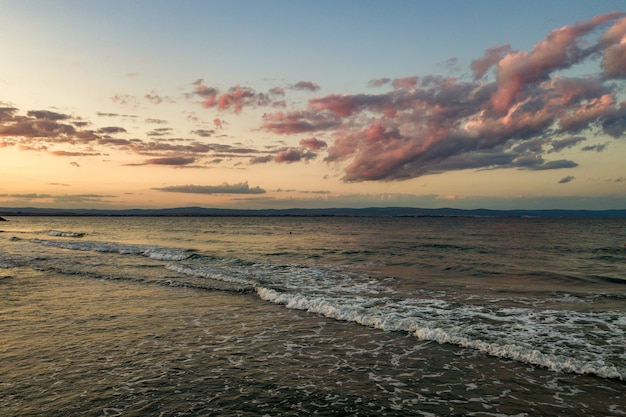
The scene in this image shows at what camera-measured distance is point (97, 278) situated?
88.9 ft

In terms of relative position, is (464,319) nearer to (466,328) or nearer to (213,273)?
(466,328)

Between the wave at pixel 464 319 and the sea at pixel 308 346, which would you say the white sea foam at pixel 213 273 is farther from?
the sea at pixel 308 346

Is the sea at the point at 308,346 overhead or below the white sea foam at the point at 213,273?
overhead

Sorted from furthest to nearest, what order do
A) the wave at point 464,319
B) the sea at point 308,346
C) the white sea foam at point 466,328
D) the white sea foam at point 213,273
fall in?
the white sea foam at point 213,273
the wave at point 464,319
the white sea foam at point 466,328
the sea at point 308,346

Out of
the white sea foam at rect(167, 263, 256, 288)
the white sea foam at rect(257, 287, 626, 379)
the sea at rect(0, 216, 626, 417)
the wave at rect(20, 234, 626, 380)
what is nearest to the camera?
the sea at rect(0, 216, 626, 417)

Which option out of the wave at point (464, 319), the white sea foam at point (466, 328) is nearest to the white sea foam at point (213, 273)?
the wave at point (464, 319)

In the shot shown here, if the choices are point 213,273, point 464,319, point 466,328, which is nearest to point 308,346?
point 466,328

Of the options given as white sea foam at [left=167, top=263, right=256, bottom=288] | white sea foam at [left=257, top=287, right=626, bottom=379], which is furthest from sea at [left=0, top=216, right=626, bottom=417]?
white sea foam at [left=167, top=263, right=256, bottom=288]

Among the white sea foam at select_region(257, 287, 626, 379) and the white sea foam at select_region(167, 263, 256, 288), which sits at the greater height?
the white sea foam at select_region(257, 287, 626, 379)

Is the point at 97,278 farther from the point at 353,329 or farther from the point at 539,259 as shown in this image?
the point at 539,259

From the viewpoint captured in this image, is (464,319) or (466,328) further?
(464,319)

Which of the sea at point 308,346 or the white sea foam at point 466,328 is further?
the white sea foam at point 466,328

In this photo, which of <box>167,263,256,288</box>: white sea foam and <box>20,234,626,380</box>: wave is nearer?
<box>20,234,626,380</box>: wave

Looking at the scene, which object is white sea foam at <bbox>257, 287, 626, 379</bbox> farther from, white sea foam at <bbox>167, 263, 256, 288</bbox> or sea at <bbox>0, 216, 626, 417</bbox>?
white sea foam at <bbox>167, 263, 256, 288</bbox>
